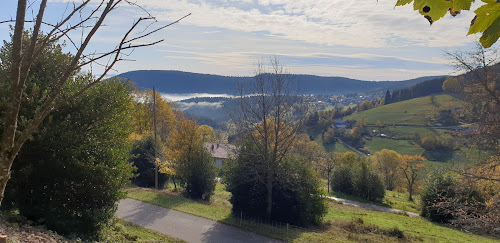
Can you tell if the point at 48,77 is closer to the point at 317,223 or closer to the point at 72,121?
the point at 72,121

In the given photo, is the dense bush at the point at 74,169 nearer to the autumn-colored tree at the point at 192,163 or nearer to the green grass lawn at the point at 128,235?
the green grass lawn at the point at 128,235

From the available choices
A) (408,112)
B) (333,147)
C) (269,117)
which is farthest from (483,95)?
(408,112)

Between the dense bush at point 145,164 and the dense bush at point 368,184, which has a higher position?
the dense bush at point 145,164

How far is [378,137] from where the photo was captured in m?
117

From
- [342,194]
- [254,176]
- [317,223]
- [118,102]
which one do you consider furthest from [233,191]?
[342,194]

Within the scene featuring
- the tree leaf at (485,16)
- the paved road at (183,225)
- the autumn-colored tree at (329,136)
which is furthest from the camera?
the autumn-colored tree at (329,136)

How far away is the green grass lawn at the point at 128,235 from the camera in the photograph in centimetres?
1089

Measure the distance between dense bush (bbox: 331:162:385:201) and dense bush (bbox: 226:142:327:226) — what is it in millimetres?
22358

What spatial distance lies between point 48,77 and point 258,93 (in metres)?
9.48

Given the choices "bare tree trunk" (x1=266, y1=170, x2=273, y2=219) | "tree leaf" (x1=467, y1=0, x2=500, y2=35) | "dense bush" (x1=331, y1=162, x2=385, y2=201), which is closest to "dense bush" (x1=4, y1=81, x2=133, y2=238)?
"bare tree trunk" (x1=266, y1=170, x2=273, y2=219)

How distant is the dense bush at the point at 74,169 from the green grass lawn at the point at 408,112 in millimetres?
128870

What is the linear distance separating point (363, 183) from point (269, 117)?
1022 inches

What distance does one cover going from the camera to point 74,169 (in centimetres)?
1012

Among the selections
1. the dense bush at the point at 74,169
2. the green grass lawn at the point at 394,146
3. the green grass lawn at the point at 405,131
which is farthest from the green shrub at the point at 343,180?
the green grass lawn at the point at 405,131
